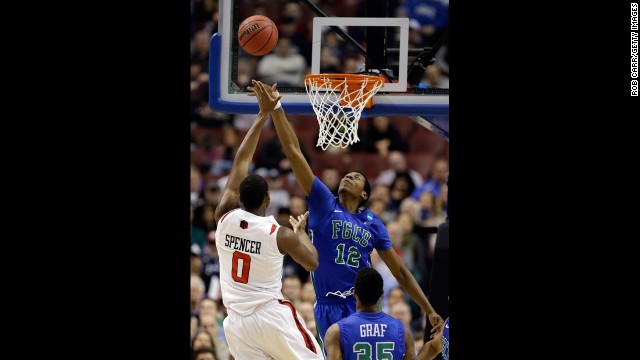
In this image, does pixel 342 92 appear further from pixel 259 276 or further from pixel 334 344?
pixel 334 344

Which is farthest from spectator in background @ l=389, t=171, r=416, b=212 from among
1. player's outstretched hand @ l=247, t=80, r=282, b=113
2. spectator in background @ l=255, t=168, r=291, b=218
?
player's outstretched hand @ l=247, t=80, r=282, b=113

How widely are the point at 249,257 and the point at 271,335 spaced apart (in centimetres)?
45

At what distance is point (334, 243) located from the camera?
575 centimetres

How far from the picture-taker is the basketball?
5934 millimetres

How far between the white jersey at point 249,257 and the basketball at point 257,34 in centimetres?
151

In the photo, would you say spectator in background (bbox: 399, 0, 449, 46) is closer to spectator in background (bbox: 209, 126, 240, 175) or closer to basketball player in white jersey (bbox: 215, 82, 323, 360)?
spectator in background (bbox: 209, 126, 240, 175)

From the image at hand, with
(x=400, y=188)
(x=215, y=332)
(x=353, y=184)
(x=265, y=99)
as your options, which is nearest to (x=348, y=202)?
(x=353, y=184)

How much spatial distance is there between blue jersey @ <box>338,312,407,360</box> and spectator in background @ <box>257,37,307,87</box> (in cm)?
595
